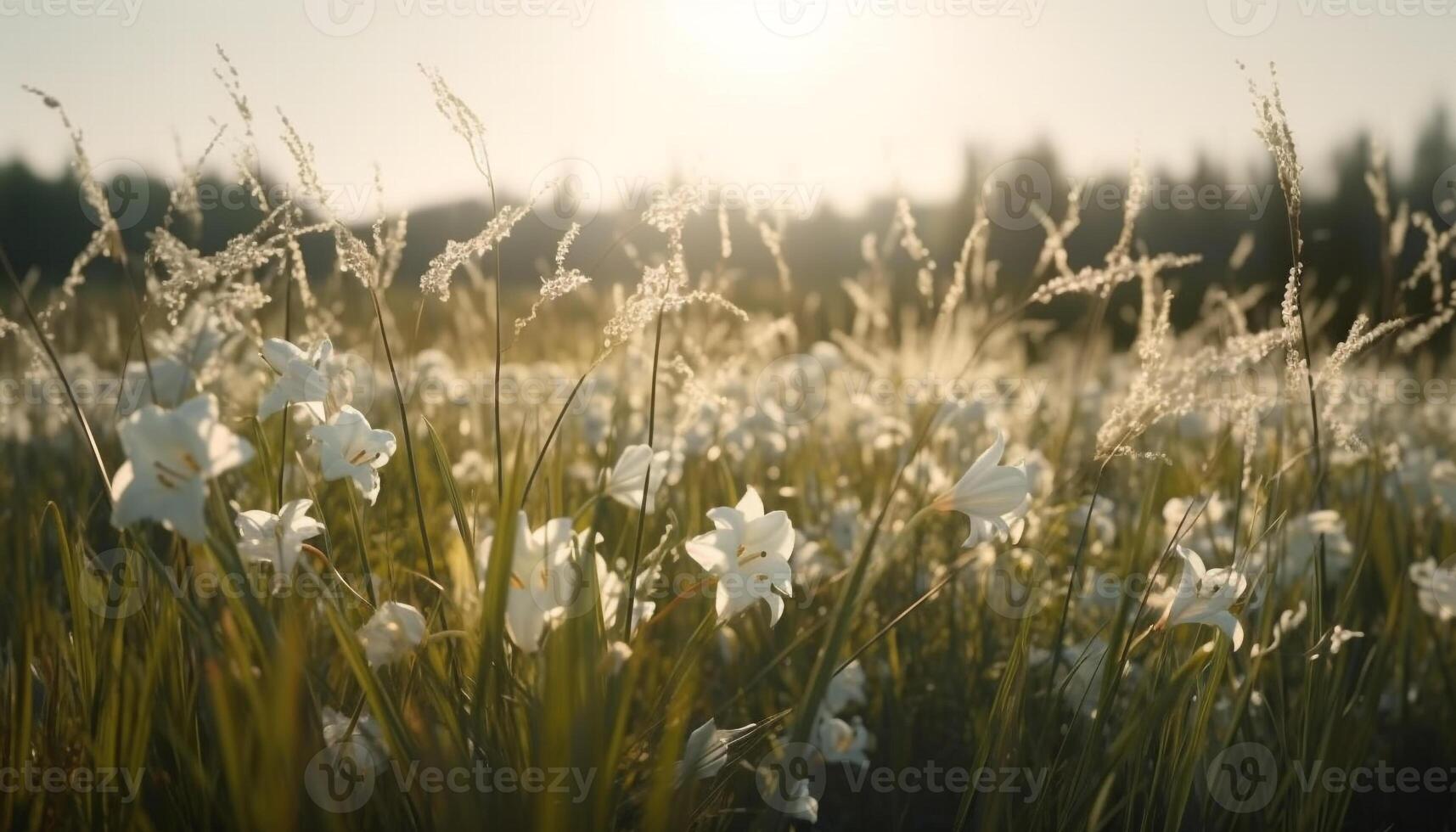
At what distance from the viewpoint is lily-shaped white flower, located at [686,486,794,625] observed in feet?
4.44

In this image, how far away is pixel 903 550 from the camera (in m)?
2.76

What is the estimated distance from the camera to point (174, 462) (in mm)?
1024

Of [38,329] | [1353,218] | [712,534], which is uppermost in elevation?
[38,329]

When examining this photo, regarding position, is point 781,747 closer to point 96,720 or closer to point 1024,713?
point 1024,713

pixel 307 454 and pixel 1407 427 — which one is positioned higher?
pixel 307 454

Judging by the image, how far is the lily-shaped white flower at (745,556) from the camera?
1353 mm

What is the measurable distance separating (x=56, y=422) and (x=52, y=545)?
1690mm

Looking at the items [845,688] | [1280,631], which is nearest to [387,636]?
[845,688]

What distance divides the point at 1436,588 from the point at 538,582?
1.99m

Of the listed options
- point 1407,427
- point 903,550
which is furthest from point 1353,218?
point 903,550

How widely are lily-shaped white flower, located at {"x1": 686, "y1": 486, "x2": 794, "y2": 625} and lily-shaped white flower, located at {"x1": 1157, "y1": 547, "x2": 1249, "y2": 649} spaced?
56 cm

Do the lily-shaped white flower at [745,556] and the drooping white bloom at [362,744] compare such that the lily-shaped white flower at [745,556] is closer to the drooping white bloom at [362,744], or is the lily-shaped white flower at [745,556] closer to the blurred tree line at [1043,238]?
the drooping white bloom at [362,744]

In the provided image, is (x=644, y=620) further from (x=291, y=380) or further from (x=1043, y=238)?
(x=1043, y=238)

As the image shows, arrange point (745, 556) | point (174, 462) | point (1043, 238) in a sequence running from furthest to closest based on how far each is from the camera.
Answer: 1. point (1043, 238)
2. point (745, 556)
3. point (174, 462)
